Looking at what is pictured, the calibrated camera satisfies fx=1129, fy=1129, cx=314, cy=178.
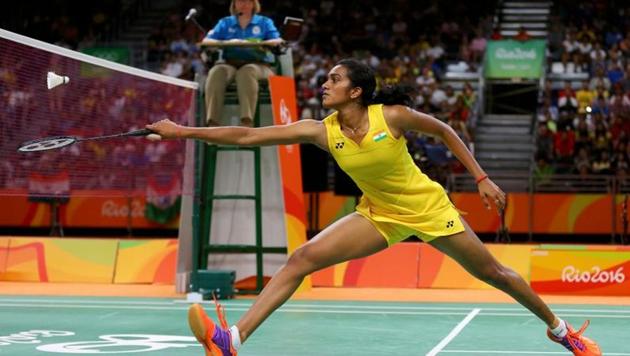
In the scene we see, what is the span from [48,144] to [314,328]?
3203mm

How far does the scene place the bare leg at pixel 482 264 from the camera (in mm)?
6883

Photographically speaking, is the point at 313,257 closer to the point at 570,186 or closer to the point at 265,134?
the point at 265,134

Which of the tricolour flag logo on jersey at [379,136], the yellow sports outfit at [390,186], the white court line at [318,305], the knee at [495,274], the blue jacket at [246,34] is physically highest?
the blue jacket at [246,34]

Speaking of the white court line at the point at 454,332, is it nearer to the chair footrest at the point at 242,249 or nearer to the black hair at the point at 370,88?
the black hair at the point at 370,88

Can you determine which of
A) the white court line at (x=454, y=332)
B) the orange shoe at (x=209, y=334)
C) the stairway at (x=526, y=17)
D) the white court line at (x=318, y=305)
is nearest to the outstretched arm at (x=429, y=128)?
the orange shoe at (x=209, y=334)

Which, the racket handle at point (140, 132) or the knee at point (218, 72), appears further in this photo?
the knee at point (218, 72)

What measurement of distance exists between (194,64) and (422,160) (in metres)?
8.69

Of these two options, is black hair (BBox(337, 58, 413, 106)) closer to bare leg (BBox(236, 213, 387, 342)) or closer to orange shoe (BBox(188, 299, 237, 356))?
bare leg (BBox(236, 213, 387, 342))

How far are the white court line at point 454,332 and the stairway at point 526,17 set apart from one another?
1789cm

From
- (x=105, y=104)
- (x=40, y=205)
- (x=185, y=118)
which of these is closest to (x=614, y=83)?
(x=40, y=205)

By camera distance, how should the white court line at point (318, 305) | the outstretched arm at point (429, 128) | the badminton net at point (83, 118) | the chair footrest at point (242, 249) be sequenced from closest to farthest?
the outstretched arm at point (429, 128)
the badminton net at point (83, 118)
the white court line at point (318, 305)
the chair footrest at point (242, 249)

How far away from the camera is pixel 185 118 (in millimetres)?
12570

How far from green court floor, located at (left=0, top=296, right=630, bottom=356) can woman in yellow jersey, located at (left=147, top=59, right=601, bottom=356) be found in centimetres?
141

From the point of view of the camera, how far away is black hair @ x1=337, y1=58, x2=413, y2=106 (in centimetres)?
686
